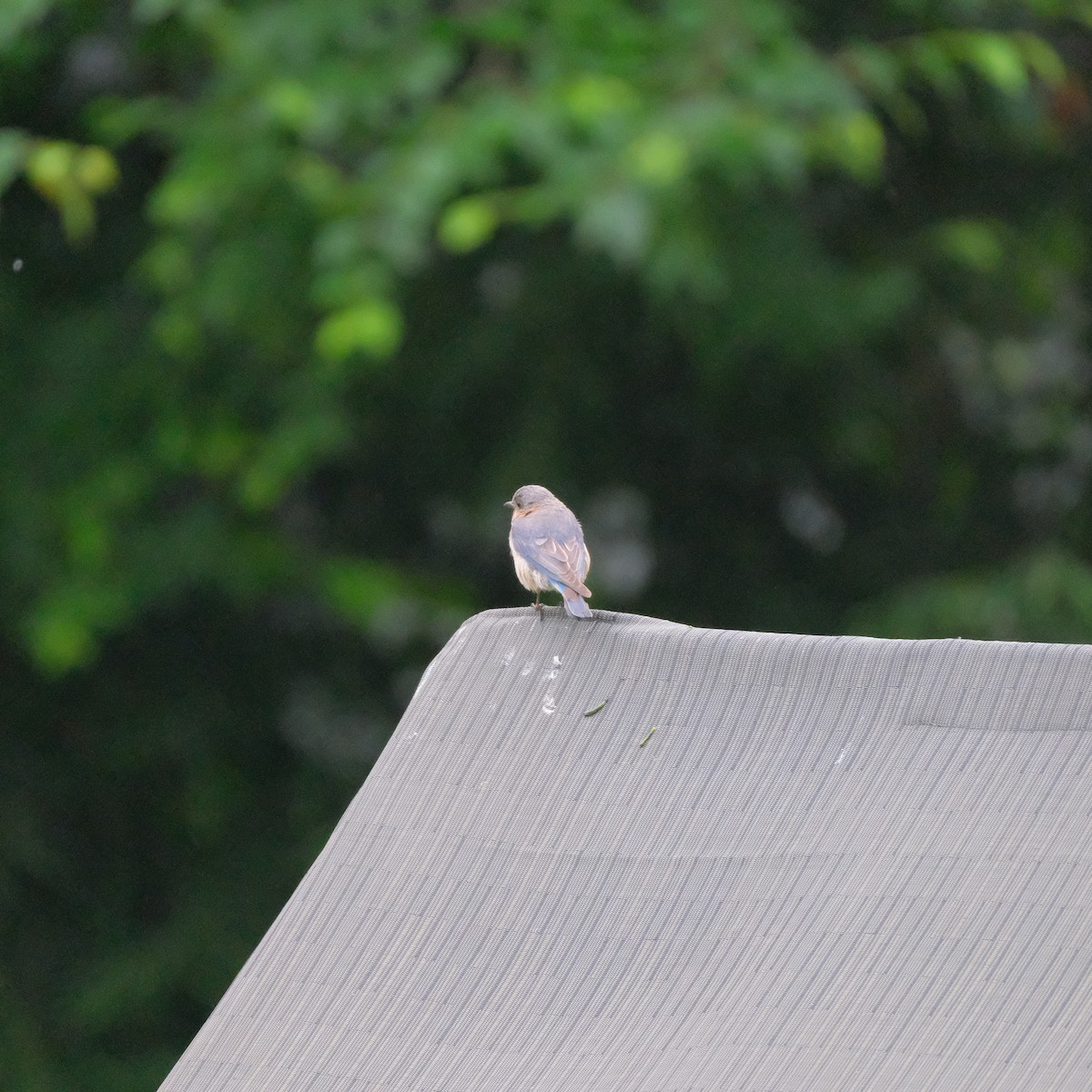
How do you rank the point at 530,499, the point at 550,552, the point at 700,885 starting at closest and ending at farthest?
the point at 700,885 < the point at 550,552 < the point at 530,499

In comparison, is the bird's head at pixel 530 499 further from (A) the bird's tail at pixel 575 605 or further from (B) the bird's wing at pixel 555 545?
(A) the bird's tail at pixel 575 605

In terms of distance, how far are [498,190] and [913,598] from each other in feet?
7.79

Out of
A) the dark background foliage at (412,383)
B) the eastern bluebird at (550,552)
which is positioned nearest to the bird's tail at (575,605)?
→ the eastern bluebird at (550,552)

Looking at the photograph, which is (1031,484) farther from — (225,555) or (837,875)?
(837,875)

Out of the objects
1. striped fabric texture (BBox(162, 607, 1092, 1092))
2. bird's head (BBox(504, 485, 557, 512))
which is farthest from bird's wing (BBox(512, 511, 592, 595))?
striped fabric texture (BBox(162, 607, 1092, 1092))

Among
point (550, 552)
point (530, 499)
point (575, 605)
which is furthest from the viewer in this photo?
point (530, 499)

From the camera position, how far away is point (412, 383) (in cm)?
801

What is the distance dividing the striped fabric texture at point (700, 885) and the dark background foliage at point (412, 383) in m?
2.85

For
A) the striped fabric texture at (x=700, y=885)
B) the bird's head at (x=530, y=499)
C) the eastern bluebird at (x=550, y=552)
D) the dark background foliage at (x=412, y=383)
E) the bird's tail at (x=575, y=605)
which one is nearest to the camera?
the striped fabric texture at (x=700, y=885)

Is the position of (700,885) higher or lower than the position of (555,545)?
higher

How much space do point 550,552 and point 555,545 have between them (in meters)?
0.05

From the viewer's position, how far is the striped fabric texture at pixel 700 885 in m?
2.61

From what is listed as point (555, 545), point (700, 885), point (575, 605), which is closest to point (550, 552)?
point (555, 545)

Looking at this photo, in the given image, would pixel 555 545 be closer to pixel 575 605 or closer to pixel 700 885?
pixel 575 605
